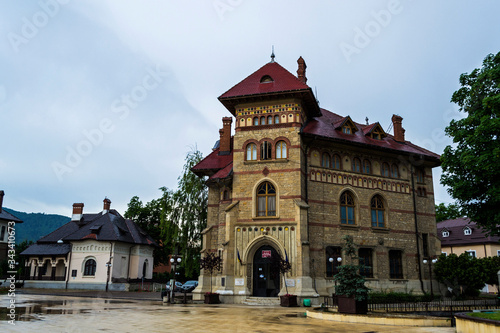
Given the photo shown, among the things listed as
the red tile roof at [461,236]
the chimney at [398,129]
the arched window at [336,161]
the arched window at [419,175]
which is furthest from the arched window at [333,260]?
the red tile roof at [461,236]

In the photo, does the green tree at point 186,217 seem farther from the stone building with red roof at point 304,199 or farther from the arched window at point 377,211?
the arched window at point 377,211

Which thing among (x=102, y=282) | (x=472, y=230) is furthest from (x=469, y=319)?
(x=472, y=230)

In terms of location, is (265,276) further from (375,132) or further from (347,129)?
(375,132)

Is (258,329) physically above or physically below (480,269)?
below

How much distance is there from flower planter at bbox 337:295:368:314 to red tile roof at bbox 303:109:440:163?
Answer: 11.7 meters

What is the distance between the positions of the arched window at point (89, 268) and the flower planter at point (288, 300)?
78.0 ft

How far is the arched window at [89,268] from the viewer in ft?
123

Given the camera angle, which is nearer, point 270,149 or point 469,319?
point 469,319

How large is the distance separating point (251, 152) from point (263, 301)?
364 inches

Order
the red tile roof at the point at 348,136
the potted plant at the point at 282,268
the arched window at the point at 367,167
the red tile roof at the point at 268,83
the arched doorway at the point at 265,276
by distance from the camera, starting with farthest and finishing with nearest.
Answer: the arched window at the point at 367,167 < the red tile roof at the point at 348,136 < the red tile roof at the point at 268,83 < the arched doorway at the point at 265,276 < the potted plant at the point at 282,268

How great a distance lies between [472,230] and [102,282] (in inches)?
1570

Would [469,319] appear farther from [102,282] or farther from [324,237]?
[102,282]

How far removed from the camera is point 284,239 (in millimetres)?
23312

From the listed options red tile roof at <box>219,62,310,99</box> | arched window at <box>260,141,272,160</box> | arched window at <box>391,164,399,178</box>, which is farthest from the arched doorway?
arched window at <box>391,164,399,178</box>
